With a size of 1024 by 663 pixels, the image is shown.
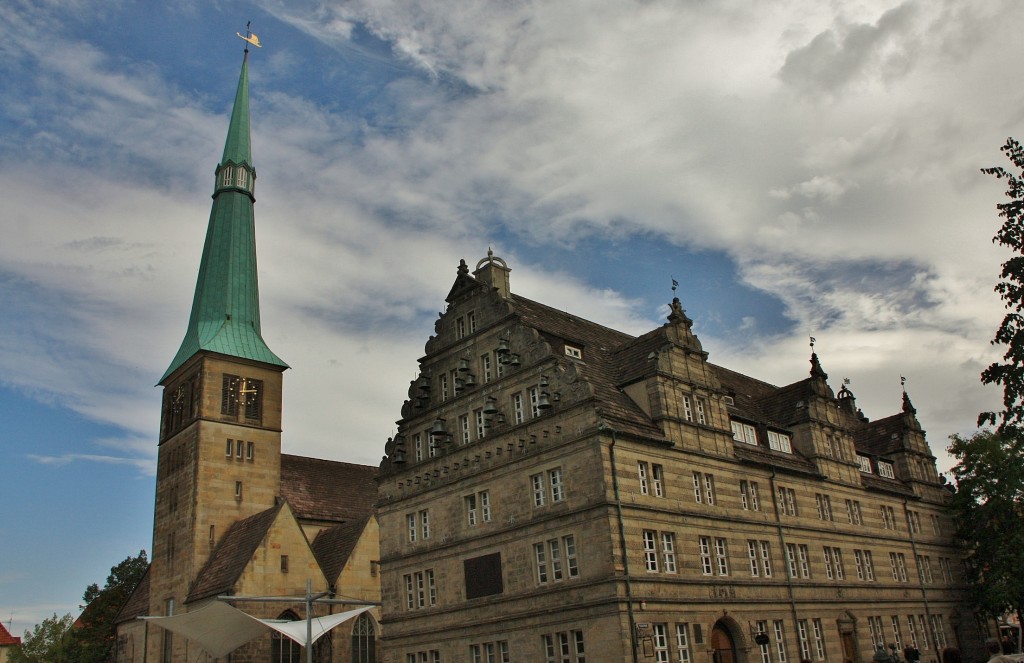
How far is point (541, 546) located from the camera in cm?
3381

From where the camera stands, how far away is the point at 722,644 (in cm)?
3419

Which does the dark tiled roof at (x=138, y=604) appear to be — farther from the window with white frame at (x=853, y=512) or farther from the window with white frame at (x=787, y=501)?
the window with white frame at (x=853, y=512)

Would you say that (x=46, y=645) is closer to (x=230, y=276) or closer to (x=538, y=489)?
(x=230, y=276)

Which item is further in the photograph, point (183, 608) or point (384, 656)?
point (183, 608)

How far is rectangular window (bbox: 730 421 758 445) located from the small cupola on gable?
12329 millimetres

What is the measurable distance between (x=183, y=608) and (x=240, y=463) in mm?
9540

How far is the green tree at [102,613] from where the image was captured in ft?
210

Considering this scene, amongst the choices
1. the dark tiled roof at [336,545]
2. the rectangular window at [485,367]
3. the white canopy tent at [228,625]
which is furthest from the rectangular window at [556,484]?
the dark tiled roof at [336,545]

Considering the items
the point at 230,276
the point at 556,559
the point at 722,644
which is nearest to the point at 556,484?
the point at 556,559

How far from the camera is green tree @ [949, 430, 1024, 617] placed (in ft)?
157

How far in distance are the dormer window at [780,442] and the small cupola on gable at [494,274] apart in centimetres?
1508

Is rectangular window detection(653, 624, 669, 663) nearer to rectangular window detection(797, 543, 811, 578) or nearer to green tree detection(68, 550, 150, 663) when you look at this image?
rectangular window detection(797, 543, 811, 578)

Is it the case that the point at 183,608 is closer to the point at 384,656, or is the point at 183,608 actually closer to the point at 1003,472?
the point at 384,656

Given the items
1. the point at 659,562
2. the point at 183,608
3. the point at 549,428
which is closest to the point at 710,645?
the point at 659,562
